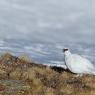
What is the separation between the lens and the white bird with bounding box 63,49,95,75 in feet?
74.9

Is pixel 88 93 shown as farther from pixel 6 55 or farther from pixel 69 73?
pixel 6 55

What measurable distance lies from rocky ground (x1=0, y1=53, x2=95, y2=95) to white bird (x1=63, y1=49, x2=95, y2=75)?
1.12 feet

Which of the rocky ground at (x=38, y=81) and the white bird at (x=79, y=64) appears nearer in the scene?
the rocky ground at (x=38, y=81)

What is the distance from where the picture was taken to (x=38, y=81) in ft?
64.9

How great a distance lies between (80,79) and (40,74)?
7.03ft

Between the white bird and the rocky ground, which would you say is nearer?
the rocky ground

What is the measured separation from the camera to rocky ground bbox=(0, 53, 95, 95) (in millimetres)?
18047

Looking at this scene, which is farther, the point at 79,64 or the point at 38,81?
the point at 79,64

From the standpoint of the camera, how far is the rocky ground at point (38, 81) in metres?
18.0

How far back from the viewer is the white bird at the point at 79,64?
22828 mm

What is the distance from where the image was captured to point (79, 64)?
22797mm

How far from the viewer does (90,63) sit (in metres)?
23.4

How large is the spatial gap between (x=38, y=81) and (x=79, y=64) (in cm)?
374

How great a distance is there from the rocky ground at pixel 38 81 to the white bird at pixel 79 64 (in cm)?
34
